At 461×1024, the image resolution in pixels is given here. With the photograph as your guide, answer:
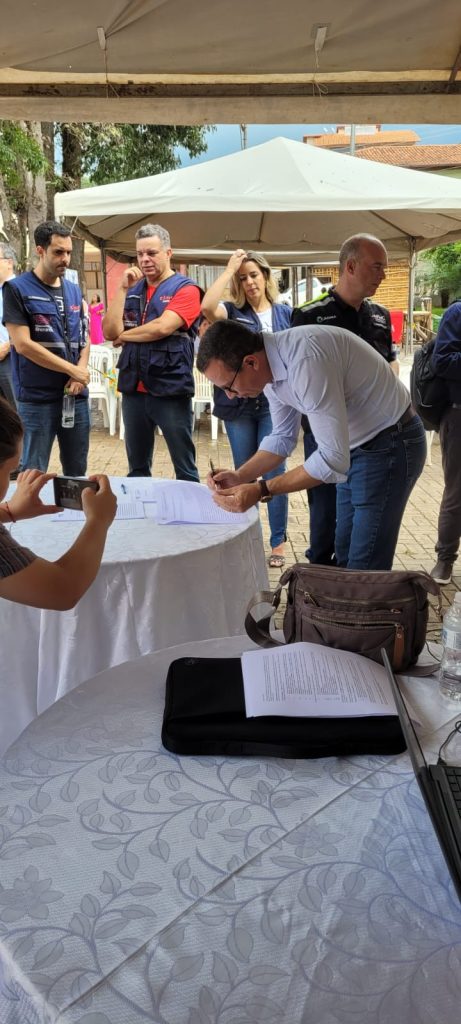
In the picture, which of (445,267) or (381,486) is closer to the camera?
(381,486)

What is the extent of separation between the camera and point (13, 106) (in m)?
2.67

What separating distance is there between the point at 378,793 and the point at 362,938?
0.83 feet

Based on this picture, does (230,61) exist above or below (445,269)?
below

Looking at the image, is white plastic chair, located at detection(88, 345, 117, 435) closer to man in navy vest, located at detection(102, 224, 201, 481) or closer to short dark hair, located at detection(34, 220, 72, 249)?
man in navy vest, located at detection(102, 224, 201, 481)

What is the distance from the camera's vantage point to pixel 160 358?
3.99 m

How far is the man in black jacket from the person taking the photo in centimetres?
320

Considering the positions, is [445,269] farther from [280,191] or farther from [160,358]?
[160,358]

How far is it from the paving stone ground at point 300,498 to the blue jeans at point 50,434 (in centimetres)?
144

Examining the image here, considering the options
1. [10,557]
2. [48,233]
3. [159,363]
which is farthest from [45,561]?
[48,233]

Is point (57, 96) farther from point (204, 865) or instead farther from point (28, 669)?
point (204, 865)

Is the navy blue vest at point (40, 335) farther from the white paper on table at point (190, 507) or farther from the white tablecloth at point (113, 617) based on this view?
the white tablecloth at point (113, 617)

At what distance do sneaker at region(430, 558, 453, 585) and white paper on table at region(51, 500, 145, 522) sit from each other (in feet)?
7.76

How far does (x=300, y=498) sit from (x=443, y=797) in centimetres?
523

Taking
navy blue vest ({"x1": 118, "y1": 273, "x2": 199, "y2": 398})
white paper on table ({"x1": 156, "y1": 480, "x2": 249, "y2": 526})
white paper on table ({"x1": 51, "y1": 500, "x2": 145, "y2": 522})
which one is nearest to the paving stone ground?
navy blue vest ({"x1": 118, "y1": 273, "x2": 199, "y2": 398})
